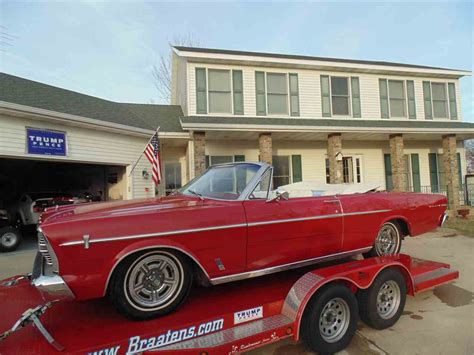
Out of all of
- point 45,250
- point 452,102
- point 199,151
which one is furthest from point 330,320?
point 452,102

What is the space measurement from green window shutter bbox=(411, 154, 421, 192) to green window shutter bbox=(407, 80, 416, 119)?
6.78 feet

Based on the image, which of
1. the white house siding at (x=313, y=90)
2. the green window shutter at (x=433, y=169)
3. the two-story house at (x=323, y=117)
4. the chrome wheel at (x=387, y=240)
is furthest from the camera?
the green window shutter at (x=433, y=169)

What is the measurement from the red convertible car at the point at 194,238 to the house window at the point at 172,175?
29.7ft

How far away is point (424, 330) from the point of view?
3414mm

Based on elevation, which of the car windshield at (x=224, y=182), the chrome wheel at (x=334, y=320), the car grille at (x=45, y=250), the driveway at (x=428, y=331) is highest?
the car windshield at (x=224, y=182)

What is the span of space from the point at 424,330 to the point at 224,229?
8.64 feet

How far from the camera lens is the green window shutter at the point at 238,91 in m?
11.8

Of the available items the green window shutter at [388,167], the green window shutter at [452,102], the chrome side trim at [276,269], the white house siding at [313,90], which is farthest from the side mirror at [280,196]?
the green window shutter at [452,102]

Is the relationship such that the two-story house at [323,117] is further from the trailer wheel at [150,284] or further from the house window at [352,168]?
the trailer wheel at [150,284]

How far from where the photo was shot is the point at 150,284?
101 inches

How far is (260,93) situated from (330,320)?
33.6 feet

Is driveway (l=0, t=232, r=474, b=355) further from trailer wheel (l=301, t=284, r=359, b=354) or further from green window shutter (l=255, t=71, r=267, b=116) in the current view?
green window shutter (l=255, t=71, r=267, b=116)

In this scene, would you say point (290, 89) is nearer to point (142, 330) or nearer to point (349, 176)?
point (349, 176)

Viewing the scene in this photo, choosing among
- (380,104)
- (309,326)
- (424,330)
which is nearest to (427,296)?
(424,330)
